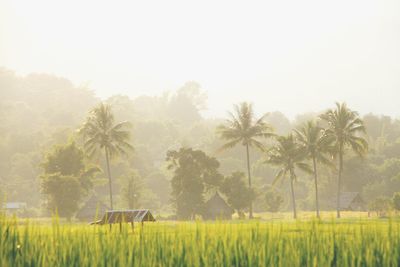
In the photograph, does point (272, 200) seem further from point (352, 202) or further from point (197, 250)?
point (197, 250)

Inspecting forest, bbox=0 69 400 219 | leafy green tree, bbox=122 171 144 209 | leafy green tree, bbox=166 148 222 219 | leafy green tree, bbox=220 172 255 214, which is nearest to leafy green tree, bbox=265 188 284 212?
forest, bbox=0 69 400 219

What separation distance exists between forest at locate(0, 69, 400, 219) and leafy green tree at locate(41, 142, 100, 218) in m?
0.12

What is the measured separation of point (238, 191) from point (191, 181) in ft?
18.8

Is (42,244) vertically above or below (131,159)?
below

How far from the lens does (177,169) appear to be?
230 ft

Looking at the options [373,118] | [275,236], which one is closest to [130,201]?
[275,236]

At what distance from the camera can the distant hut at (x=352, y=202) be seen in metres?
91.1

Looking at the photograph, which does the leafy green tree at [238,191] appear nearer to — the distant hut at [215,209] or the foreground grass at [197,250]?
the distant hut at [215,209]

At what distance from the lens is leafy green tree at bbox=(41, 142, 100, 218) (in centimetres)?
7012

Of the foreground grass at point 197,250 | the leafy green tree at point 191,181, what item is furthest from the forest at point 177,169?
the foreground grass at point 197,250

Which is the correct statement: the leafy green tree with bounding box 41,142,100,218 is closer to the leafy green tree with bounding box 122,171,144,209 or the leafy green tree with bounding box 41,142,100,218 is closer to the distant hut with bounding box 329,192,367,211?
the leafy green tree with bounding box 122,171,144,209

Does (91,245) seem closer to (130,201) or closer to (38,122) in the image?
(130,201)

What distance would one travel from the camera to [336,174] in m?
102

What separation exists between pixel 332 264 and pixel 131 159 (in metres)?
113
